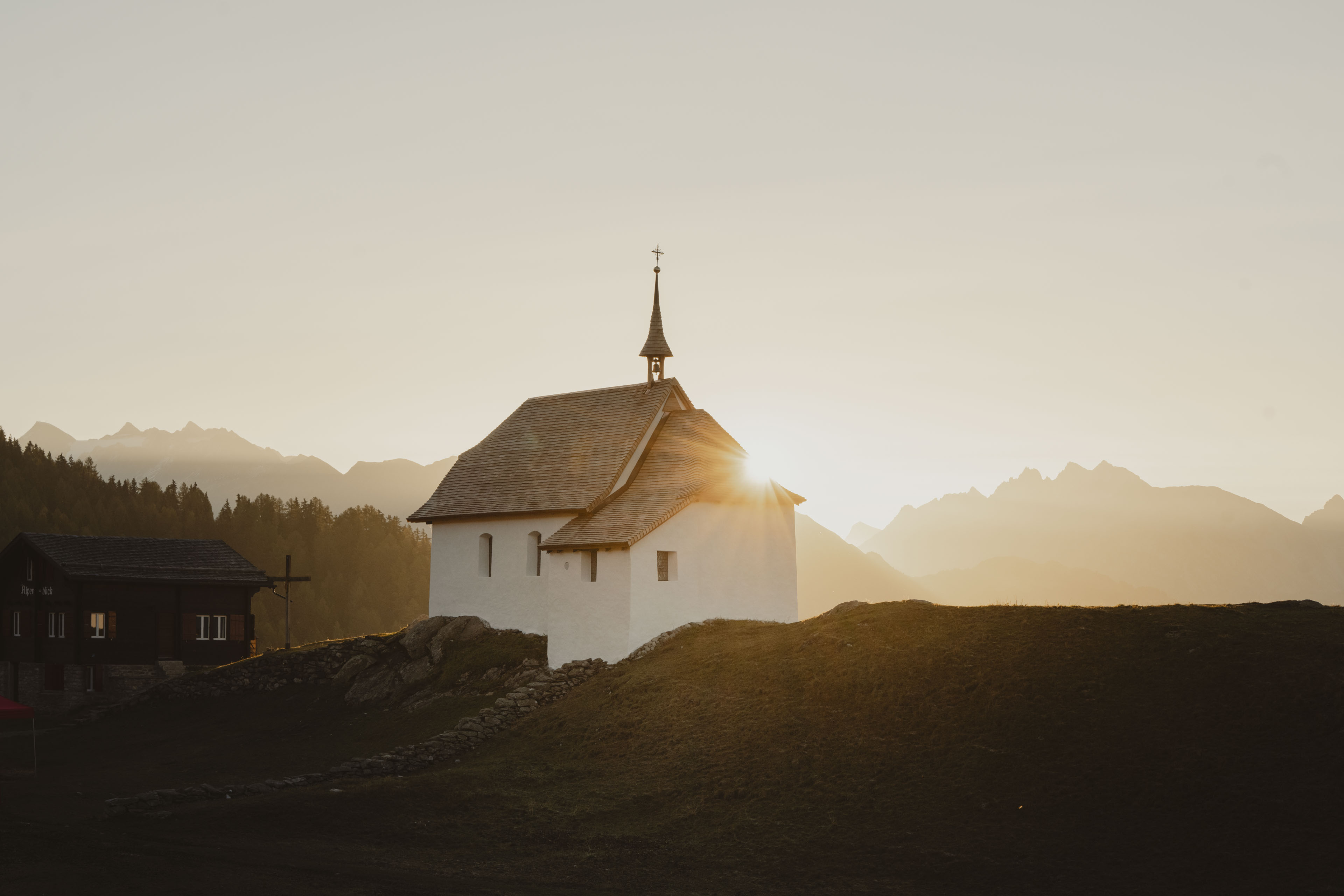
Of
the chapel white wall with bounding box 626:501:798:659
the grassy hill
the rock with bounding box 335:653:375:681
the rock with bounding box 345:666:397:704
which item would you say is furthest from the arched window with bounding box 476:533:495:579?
the grassy hill

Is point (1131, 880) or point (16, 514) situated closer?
point (1131, 880)

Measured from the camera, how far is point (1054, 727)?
23328 mm

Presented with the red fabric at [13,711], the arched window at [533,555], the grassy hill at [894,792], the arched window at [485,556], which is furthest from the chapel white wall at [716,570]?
the red fabric at [13,711]

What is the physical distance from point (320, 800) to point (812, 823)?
11.6 m

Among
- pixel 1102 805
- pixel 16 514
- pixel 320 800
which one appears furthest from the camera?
pixel 16 514

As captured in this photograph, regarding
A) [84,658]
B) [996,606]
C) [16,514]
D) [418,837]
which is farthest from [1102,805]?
[16,514]

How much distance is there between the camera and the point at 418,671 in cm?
4362

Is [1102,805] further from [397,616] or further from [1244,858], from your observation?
[397,616]

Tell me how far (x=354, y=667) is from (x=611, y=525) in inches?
555

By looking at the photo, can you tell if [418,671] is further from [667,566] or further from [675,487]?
[675,487]

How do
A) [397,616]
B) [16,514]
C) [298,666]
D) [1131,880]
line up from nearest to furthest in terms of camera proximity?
[1131,880], [298,666], [16,514], [397,616]

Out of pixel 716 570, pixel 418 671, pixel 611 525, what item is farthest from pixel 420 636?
pixel 716 570

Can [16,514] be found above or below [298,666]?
above

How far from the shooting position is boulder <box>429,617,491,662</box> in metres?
44.5
